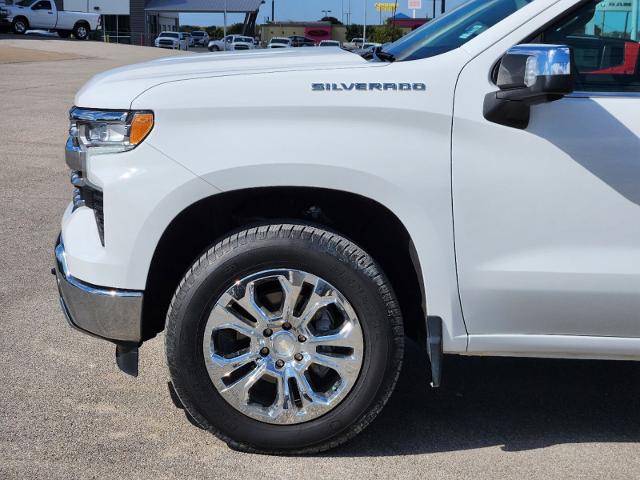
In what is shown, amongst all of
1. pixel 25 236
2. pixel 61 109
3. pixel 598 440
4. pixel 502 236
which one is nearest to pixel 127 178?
pixel 502 236

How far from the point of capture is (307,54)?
12.2 ft

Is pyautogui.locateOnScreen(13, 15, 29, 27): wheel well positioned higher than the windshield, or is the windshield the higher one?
the windshield

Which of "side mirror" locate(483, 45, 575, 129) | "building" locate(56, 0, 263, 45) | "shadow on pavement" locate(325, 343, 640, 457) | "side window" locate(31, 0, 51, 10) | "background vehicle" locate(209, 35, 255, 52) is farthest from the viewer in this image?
"building" locate(56, 0, 263, 45)

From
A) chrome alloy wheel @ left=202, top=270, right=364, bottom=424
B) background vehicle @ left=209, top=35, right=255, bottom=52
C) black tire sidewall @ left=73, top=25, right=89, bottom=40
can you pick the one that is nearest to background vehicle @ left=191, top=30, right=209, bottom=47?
background vehicle @ left=209, top=35, right=255, bottom=52

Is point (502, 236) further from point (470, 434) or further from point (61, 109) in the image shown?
point (61, 109)

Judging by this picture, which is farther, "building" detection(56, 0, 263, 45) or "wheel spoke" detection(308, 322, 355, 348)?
"building" detection(56, 0, 263, 45)

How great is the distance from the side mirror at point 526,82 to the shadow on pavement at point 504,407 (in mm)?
1366

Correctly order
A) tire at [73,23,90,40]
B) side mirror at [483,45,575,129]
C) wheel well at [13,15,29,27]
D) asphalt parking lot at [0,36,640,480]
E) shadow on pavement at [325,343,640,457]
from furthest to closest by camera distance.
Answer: tire at [73,23,90,40], wheel well at [13,15,29,27], shadow on pavement at [325,343,640,457], asphalt parking lot at [0,36,640,480], side mirror at [483,45,575,129]

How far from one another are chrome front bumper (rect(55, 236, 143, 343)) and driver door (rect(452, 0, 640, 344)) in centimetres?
123

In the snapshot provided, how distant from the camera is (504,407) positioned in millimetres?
4059

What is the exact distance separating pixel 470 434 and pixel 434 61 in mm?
1574

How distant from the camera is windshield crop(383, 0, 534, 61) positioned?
136 inches

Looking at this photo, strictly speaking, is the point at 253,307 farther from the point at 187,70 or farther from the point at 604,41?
the point at 604,41

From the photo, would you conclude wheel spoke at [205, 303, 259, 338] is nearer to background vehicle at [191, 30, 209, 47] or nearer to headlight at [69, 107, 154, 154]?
headlight at [69, 107, 154, 154]
